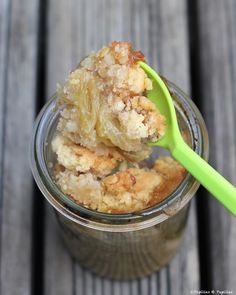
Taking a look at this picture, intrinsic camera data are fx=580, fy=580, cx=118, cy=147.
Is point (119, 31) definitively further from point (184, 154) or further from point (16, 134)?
point (184, 154)

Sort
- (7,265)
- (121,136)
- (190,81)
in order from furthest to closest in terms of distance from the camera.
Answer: (190,81) → (7,265) → (121,136)

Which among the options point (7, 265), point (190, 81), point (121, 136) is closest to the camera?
point (121, 136)

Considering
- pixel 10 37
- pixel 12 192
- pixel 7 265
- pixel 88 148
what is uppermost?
pixel 10 37

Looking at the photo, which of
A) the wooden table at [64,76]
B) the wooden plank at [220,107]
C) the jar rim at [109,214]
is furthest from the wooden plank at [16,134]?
the wooden plank at [220,107]

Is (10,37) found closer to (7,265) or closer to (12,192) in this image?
(12,192)

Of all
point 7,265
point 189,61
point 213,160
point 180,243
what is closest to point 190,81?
point 189,61

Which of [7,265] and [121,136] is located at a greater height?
[121,136]

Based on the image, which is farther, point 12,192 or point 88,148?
point 12,192
